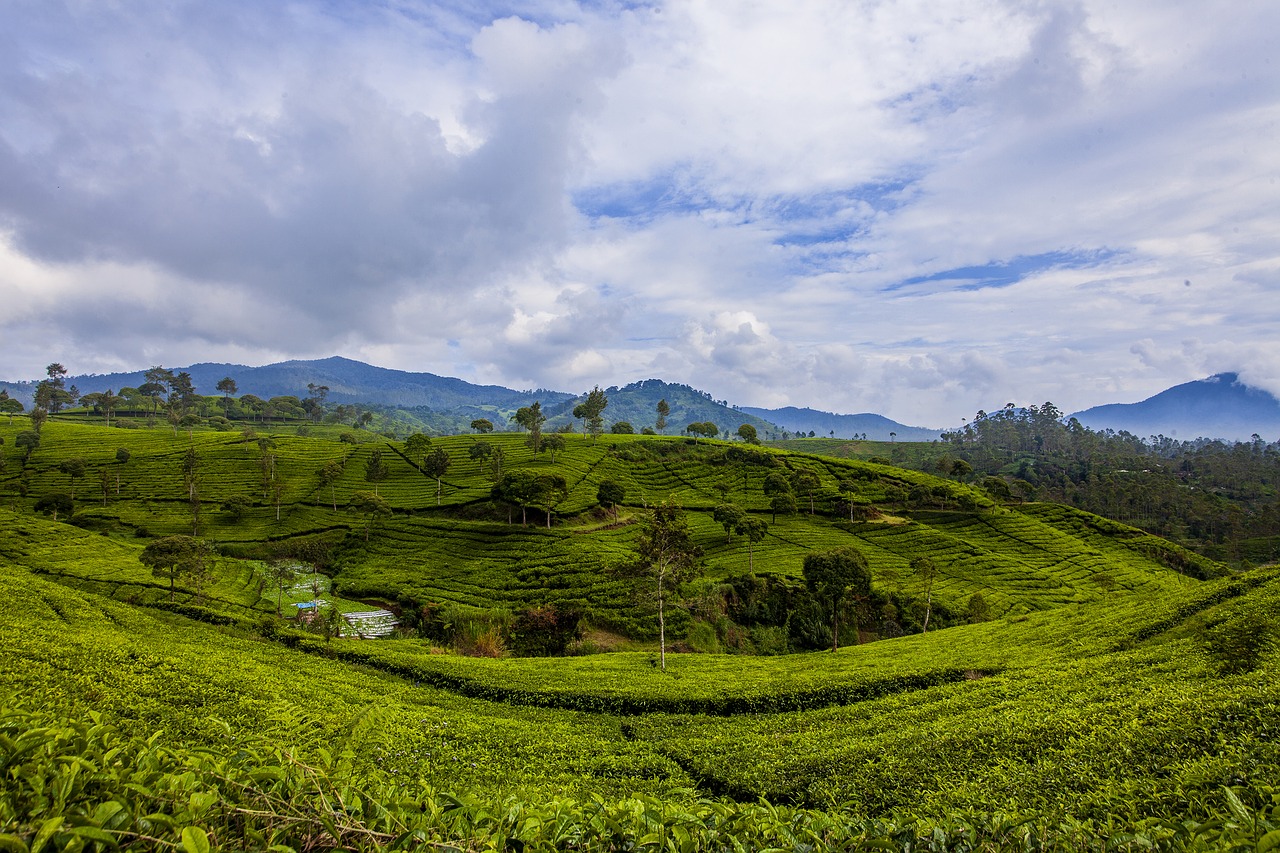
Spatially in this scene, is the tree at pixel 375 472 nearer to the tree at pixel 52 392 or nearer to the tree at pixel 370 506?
the tree at pixel 370 506

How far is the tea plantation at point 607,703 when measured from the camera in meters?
2.94

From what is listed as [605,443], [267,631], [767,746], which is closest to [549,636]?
[267,631]

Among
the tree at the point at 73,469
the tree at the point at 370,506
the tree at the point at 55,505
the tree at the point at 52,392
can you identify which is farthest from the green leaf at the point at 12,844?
the tree at the point at 52,392

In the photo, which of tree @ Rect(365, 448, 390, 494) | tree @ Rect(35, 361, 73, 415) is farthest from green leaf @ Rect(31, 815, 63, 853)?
tree @ Rect(35, 361, 73, 415)

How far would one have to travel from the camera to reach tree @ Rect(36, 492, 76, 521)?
51.8 metres

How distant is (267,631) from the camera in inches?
896

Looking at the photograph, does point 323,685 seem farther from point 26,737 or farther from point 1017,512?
point 1017,512

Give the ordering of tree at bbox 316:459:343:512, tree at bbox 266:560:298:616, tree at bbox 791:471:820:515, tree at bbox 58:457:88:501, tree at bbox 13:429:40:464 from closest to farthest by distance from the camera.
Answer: tree at bbox 266:560:298:616 → tree at bbox 58:457:88:501 → tree at bbox 316:459:343:512 → tree at bbox 791:471:820:515 → tree at bbox 13:429:40:464

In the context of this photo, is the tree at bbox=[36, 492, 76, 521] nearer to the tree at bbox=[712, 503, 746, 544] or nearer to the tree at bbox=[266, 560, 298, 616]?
the tree at bbox=[266, 560, 298, 616]

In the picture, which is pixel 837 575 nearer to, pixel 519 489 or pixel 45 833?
pixel 45 833

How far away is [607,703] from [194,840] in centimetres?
1589

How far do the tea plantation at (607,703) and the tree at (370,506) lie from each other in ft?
4.95

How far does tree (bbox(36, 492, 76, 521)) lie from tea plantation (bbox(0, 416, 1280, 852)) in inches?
79.9

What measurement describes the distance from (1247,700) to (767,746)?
7.58 metres
